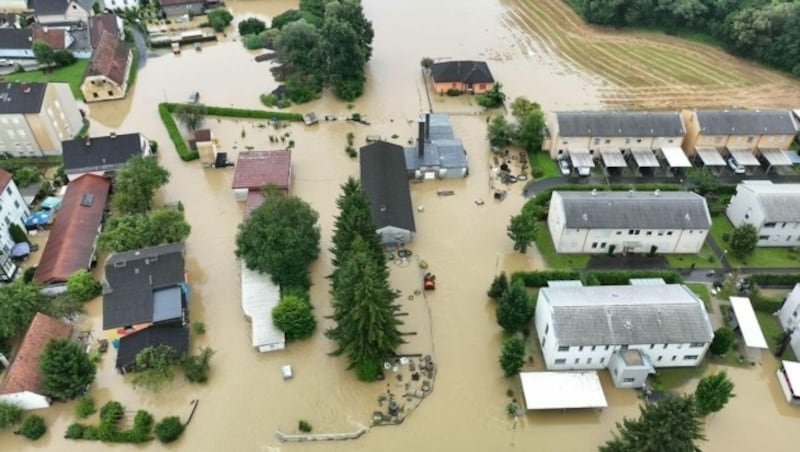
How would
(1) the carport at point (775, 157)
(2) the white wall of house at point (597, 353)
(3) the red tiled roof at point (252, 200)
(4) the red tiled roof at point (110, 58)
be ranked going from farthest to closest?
(4) the red tiled roof at point (110, 58)
(1) the carport at point (775, 157)
(3) the red tiled roof at point (252, 200)
(2) the white wall of house at point (597, 353)

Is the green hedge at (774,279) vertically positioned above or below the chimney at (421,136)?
below

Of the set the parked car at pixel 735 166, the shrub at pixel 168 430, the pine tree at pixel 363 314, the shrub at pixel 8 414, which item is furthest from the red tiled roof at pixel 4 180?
the parked car at pixel 735 166

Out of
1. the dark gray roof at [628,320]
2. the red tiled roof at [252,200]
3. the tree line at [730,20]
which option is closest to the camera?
the dark gray roof at [628,320]

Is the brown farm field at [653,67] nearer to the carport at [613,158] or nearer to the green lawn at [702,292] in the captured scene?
the carport at [613,158]

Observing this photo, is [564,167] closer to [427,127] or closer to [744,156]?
[427,127]

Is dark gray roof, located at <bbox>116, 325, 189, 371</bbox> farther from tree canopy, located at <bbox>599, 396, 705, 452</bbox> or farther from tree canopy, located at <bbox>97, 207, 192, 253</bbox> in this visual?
tree canopy, located at <bbox>599, 396, 705, 452</bbox>

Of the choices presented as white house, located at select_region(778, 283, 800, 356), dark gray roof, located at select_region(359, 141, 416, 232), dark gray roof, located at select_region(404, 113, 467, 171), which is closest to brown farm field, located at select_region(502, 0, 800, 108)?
dark gray roof, located at select_region(404, 113, 467, 171)

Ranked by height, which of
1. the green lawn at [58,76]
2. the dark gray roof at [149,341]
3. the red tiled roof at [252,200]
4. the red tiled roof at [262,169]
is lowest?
the dark gray roof at [149,341]
